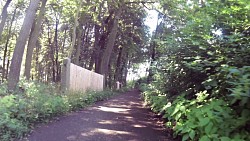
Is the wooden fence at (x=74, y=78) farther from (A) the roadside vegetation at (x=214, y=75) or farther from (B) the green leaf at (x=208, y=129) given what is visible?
(B) the green leaf at (x=208, y=129)

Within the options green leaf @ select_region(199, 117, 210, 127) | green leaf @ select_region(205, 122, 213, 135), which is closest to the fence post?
green leaf @ select_region(199, 117, 210, 127)

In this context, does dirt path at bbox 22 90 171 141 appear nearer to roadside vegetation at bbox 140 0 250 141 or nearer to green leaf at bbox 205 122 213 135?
roadside vegetation at bbox 140 0 250 141

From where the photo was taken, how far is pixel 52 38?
140ft

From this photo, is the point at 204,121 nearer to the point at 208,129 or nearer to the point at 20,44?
the point at 208,129

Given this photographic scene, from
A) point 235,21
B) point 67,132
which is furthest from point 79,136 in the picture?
point 235,21

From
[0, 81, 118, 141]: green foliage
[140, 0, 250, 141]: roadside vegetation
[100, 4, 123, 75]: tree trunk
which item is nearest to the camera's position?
[140, 0, 250, 141]: roadside vegetation

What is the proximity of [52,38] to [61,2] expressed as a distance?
20261mm

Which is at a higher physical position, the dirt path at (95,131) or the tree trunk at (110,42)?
the tree trunk at (110,42)

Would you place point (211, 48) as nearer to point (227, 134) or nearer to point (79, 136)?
point (227, 134)

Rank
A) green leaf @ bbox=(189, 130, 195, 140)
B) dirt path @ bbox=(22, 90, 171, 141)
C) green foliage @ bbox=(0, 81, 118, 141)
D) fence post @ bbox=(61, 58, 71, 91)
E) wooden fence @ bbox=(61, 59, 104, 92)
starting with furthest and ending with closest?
wooden fence @ bbox=(61, 59, 104, 92), fence post @ bbox=(61, 58, 71, 91), dirt path @ bbox=(22, 90, 171, 141), green foliage @ bbox=(0, 81, 118, 141), green leaf @ bbox=(189, 130, 195, 140)

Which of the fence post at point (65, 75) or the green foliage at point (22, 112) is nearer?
the green foliage at point (22, 112)

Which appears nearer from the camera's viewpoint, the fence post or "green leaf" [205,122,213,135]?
"green leaf" [205,122,213,135]

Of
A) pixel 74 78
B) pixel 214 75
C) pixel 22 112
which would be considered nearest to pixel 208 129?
pixel 214 75

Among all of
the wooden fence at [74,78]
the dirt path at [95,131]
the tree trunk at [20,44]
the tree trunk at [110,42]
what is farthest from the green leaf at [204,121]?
the tree trunk at [110,42]
